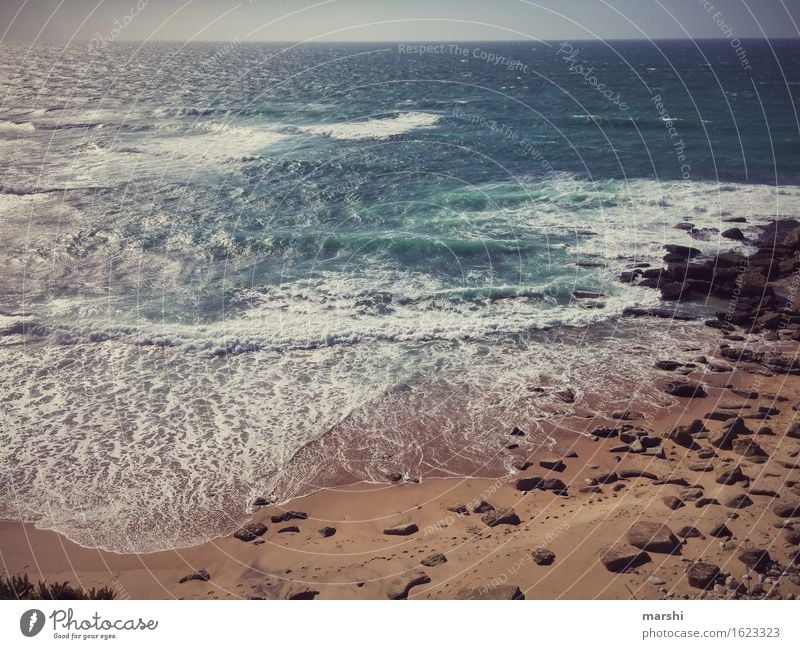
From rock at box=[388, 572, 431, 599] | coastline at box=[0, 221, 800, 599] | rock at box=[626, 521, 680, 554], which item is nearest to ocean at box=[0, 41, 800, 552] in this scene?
coastline at box=[0, 221, 800, 599]

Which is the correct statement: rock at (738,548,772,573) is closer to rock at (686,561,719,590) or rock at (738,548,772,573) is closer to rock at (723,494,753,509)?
rock at (686,561,719,590)

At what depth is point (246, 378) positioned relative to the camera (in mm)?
20766

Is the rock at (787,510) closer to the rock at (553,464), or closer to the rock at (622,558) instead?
the rock at (622,558)

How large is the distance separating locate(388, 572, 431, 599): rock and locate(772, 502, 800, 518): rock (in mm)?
7508

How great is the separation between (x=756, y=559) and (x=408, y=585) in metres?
6.51

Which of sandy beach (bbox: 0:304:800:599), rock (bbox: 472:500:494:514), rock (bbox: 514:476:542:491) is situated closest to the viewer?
sandy beach (bbox: 0:304:800:599)

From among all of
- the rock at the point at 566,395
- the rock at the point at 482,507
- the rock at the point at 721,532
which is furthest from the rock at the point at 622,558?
the rock at the point at 566,395

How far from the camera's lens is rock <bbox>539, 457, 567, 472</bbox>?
16266 millimetres

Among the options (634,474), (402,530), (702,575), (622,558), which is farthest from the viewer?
(634,474)

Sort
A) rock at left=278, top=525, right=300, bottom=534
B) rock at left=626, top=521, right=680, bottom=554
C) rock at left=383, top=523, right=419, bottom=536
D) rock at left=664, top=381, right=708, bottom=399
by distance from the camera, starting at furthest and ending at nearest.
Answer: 1. rock at left=664, top=381, right=708, bottom=399
2. rock at left=278, top=525, right=300, bottom=534
3. rock at left=383, top=523, right=419, bottom=536
4. rock at left=626, top=521, right=680, bottom=554

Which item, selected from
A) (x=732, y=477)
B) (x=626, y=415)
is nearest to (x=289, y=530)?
(x=626, y=415)

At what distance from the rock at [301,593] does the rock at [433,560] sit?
2247 mm

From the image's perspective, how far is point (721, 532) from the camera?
12828 millimetres

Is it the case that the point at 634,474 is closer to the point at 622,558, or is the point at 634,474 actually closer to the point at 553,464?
the point at 553,464
